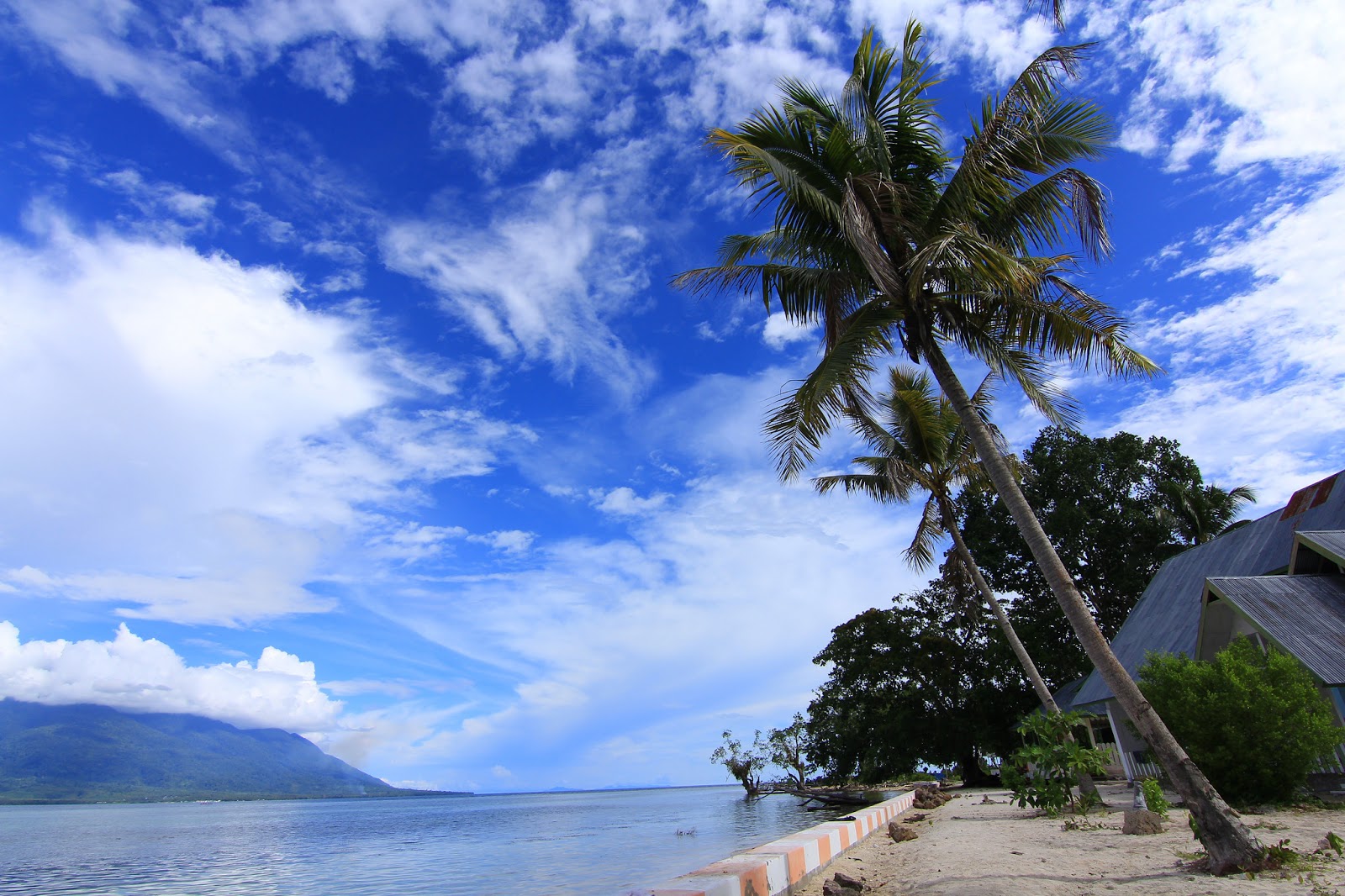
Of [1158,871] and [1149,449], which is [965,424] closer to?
[1158,871]

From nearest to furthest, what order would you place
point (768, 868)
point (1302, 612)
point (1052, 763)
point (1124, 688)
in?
1. point (1124, 688)
2. point (768, 868)
3. point (1052, 763)
4. point (1302, 612)

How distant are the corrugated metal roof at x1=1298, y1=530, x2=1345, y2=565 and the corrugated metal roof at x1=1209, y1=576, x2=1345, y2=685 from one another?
53cm

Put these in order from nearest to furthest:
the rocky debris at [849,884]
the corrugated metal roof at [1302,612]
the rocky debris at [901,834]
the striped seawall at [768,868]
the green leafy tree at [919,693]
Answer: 1. the striped seawall at [768,868]
2. the rocky debris at [849,884]
3. the corrugated metal roof at [1302,612]
4. the rocky debris at [901,834]
5. the green leafy tree at [919,693]

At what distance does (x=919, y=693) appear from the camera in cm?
2827

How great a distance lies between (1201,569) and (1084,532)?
399 inches

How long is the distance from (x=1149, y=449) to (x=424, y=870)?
107 ft

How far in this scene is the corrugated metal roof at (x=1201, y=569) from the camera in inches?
634

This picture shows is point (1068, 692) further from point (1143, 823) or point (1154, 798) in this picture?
point (1143, 823)

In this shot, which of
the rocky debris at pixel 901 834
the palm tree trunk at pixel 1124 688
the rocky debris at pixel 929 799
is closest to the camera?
the palm tree trunk at pixel 1124 688

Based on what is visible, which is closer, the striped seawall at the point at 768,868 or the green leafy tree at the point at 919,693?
the striped seawall at the point at 768,868

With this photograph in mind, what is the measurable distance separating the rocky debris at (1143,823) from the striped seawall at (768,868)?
3890 mm

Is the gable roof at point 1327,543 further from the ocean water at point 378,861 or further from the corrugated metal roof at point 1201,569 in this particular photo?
the ocean water at point 378,861

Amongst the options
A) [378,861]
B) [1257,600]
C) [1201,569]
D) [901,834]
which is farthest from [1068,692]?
[378,861]

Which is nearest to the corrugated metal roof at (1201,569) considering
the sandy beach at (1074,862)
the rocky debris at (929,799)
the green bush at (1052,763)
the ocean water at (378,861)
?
the green bush at (1052,763)
